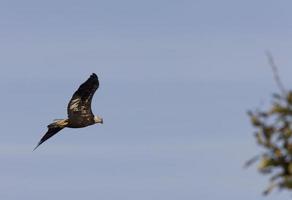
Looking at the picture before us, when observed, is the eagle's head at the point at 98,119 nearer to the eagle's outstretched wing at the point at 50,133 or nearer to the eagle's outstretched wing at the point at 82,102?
the eagle's outstretched wing at the point at 82,102

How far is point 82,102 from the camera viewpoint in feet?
145

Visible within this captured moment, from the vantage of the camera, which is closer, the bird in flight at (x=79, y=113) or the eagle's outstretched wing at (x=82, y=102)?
the bird in flight at (x=79, y=113)

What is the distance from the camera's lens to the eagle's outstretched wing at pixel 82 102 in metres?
43.7

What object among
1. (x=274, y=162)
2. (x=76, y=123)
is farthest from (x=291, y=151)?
(x=76, y=123)

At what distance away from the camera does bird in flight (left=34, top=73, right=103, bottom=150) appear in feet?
143

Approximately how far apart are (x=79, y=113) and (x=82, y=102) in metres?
0.63

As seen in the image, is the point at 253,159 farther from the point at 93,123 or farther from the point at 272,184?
the point at 93,123

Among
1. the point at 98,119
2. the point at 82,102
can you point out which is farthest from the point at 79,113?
the point at 98,119

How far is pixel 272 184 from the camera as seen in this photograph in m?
10.7

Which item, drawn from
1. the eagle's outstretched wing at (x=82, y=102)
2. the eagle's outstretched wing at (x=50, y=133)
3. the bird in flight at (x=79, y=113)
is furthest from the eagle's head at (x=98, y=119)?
the eagle's outstretched wing at (x=50, y=133)

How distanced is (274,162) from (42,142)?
113 feet

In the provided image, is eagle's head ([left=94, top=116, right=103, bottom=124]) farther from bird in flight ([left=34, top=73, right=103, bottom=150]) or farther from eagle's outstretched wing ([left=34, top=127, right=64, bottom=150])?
eagle's outstretched wing ([left=34, top=127, right=64, bottom=150])

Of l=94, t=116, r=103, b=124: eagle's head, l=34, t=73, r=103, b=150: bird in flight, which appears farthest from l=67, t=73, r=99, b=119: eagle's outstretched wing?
l=94, t=116, r=103, b=124: eagle's head

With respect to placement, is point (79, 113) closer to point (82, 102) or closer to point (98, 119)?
point (82, 102)
